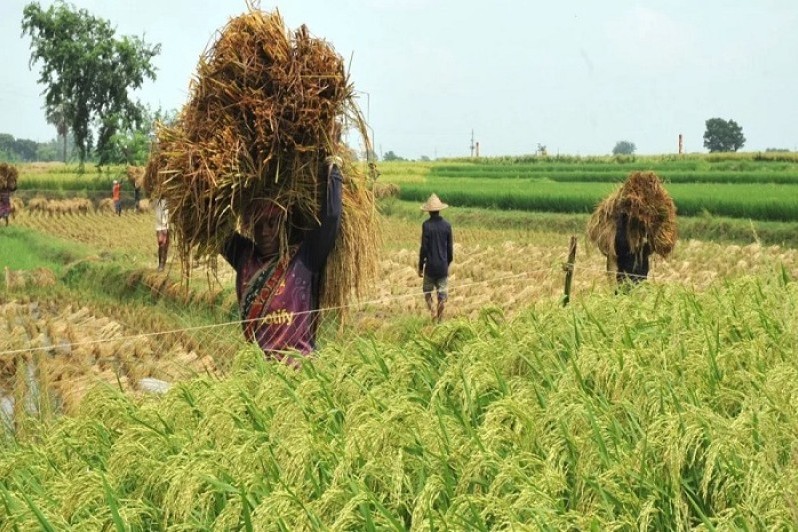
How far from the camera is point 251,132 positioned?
577cm

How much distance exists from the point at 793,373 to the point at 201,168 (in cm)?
305

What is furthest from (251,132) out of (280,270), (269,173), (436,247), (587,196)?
(587,196)

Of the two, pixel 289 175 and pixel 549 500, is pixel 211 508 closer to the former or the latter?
pixel 549 500

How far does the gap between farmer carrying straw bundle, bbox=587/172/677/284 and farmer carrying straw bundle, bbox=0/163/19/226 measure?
1925 cm

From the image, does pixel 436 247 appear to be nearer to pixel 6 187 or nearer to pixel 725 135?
pixel 6 187

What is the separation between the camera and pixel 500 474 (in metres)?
3.32

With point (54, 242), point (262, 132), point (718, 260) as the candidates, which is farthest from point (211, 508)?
point (54, 242)

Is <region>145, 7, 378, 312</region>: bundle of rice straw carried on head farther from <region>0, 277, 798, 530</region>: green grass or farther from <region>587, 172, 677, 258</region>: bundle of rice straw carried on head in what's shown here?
<region>587, 172, 677, 258</region>: bundle of rice straw carried on head

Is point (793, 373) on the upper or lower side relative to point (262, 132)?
lower

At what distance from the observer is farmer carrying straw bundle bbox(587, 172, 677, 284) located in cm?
960

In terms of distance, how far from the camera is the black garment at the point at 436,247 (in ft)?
37.7

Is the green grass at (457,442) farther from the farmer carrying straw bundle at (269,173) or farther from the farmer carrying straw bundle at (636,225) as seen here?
the farmer carrying straw bundle at (636,225)

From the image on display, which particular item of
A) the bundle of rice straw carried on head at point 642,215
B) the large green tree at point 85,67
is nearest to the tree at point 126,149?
the large green tree at point 85,67

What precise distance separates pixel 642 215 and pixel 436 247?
2.59 meters
